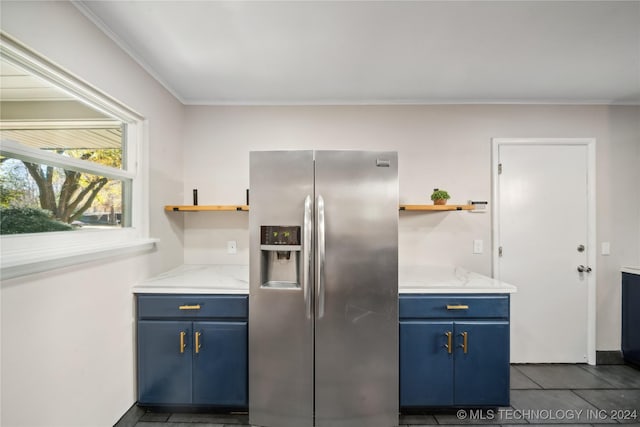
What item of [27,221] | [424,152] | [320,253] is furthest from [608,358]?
[27,221]

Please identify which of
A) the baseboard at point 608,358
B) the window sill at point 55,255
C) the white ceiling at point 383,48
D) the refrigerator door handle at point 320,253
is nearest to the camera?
the window sill at point 55,255

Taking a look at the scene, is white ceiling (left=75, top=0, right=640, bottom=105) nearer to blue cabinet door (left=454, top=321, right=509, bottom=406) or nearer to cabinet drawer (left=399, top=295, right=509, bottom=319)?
cabinet drawer (left=399, top=295, right=509, bottom=319)

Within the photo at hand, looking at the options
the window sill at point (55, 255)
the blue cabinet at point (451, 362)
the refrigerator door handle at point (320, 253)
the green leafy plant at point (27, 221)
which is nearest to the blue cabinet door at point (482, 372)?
the blue cabinet at point (451, 362)

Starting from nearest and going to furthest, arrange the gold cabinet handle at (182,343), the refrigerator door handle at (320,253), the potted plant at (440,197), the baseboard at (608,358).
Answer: the refrigerator door handle at (320,253), the gold cabinet handle at (182,343), the potted plant at (440,197), the baseboard at (608,358)

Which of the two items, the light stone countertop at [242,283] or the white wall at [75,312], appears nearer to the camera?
the white wall at [75,312]

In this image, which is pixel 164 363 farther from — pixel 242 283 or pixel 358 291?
pixel 358 291

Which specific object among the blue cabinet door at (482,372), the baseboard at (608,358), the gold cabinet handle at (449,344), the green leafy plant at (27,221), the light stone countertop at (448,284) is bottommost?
the baseboard at (608,358)

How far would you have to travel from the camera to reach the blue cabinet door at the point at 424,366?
1812 millimetres

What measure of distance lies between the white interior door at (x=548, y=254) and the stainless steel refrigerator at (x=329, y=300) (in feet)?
5.00

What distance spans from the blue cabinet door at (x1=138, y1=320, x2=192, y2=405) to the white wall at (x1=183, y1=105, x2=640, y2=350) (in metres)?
0.86

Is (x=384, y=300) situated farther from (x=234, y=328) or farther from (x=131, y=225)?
(x=131, y=225)

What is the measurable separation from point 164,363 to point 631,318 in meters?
3.98

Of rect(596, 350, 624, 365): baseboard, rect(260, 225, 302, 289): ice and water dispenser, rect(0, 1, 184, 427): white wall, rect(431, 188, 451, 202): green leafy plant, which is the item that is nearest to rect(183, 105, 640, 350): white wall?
rect(431, 188, 451, 202): green leafy plant

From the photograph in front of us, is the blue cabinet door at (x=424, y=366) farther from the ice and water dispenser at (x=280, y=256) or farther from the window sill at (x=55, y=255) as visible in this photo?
the window sill at (x=55, y=255)
